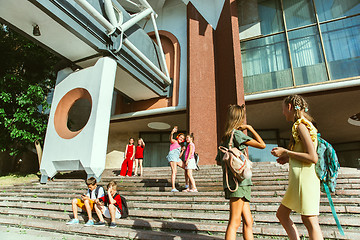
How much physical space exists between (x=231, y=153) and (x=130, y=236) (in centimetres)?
244

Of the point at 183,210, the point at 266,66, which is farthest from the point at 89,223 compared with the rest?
the point at 266,66

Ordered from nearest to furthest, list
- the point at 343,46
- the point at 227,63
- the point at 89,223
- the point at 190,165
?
the point at 89,223
the point at 190,165
the point at 343,46
the point at 227,63

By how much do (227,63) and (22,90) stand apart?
10.2m

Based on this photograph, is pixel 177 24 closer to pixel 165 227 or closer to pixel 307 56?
pixel 307 56

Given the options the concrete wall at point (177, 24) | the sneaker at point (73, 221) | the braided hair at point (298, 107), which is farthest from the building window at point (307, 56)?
the sneaker at point (73, 221)

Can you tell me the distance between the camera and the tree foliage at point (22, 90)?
10.6 meters

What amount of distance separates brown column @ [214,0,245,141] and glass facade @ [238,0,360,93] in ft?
3.33

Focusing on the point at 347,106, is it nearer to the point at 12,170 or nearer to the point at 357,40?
the point at 357,40

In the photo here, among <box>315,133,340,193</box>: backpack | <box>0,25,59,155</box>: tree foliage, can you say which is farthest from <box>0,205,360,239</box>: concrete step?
<box>0,25,59,155</box>: tree foliage

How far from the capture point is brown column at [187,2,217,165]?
10.6 meters

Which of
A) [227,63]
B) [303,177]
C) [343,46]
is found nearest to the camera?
[303,177]

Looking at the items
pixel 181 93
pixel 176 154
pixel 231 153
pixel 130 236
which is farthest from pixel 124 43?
pixel 231 153

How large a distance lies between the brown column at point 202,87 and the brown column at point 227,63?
0.35m

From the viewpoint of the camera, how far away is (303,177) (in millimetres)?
1919
